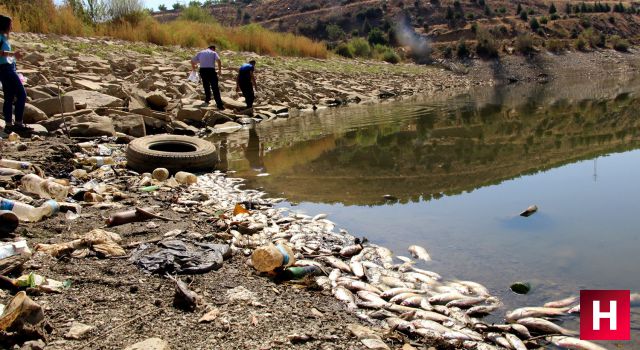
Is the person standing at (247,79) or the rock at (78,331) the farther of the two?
the person standing at (247,79)

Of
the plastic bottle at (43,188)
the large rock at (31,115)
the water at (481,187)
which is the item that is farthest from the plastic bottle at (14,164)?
the large rock at (31,115)

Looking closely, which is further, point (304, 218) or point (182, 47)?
point (182, 47)

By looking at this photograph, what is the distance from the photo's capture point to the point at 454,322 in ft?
12.7

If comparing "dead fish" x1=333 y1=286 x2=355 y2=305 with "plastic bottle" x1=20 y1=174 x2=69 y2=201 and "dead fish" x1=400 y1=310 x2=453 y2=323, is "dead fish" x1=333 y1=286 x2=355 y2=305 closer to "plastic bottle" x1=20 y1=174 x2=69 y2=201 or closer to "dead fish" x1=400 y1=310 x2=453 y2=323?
"dead fish" x1=400 y1=310 x2=453 y2=323

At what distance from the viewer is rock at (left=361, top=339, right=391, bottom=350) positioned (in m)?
3.38

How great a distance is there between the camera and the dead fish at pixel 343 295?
4.15m

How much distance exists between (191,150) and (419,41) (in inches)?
1679

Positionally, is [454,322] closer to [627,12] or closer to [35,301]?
[35,301]

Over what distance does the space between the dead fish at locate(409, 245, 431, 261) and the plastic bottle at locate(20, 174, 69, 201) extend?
12.6 feet

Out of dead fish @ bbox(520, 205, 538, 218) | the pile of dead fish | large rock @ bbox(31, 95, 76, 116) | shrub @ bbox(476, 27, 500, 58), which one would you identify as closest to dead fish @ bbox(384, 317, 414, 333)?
the pile of dead fish

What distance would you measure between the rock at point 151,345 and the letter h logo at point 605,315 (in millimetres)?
2694

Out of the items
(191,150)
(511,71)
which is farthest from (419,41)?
(191,150)

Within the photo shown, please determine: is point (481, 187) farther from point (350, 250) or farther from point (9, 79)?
point (9, 79)

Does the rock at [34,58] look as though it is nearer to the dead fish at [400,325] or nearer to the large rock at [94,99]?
the large rock at [94,99]
